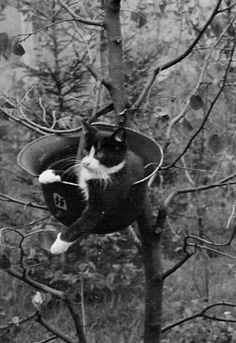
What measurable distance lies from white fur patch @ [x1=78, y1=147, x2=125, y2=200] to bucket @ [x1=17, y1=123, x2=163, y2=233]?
6 cm

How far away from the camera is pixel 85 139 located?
1.53 m

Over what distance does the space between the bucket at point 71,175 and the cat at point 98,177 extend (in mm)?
26

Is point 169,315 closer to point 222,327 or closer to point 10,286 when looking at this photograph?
point 222,327

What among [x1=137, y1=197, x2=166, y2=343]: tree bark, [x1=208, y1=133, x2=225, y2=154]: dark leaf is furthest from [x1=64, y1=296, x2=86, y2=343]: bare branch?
[x1=208, y1=133, x2=225, y2=154]: dark leaf

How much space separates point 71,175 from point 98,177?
16cm

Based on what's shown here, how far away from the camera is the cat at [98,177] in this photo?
1479 millimetres

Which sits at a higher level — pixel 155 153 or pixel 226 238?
pixel 155 153

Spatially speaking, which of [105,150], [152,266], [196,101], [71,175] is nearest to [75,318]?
[152,266]

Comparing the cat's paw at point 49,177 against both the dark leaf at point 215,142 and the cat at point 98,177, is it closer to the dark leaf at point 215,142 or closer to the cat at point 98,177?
the cat at point 98,177

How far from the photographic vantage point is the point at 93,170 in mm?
1489

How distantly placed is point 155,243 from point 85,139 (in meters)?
0.53

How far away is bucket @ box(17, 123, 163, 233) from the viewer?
1.59 metres

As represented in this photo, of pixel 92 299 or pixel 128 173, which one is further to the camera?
pixel 92 299

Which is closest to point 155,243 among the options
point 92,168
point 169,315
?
point 92,168
